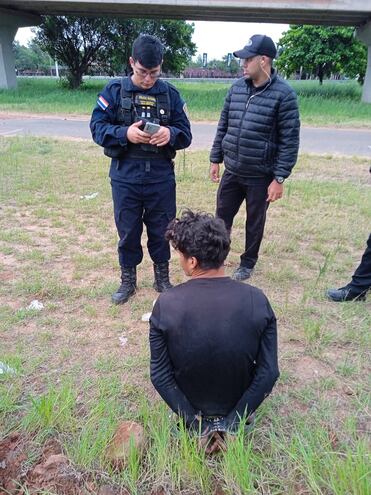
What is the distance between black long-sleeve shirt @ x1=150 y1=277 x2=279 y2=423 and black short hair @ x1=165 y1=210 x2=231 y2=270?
8 cm

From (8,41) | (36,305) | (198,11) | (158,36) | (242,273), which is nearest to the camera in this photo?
(36,305)

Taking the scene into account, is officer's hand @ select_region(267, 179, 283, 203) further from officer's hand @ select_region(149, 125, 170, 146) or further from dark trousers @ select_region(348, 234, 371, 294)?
officer's hand @ select_region(149, 125, 170, 146)

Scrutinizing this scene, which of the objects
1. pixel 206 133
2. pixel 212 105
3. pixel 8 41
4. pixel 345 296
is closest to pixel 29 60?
pixel 8 41

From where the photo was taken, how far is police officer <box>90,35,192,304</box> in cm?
278

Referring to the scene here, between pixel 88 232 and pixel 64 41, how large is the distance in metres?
24.2

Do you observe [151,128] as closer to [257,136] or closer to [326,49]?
[257,136]

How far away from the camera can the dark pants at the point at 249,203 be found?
3404mm

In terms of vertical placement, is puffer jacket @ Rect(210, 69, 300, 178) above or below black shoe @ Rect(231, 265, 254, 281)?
above

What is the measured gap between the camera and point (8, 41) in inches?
864

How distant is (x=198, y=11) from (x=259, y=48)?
1855 cm

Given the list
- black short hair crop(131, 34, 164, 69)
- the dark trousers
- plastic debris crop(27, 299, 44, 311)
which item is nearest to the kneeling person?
black short hair crop(131, 34, 164, 69)

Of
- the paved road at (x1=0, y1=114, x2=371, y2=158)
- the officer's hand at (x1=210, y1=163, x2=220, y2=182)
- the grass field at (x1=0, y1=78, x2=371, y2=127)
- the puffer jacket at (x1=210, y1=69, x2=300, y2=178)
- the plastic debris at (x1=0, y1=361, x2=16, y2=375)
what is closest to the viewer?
the plastic debris at (x1=0, y1=361, x2=16, y2=375)

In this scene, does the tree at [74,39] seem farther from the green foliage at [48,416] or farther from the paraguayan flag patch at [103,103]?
the green foliage at [48,416]

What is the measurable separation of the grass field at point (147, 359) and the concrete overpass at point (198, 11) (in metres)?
14.5
